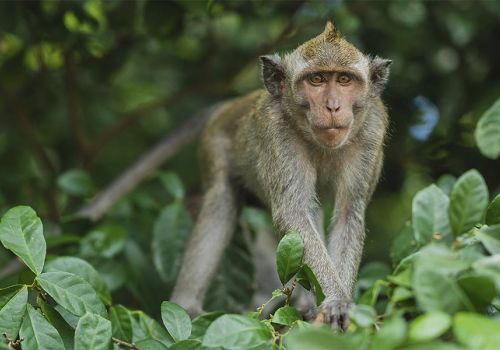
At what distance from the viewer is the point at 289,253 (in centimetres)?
406

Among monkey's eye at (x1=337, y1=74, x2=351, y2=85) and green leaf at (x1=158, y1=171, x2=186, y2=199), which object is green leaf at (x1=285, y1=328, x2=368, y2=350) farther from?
green leaf at (x1=158, y1=171, x2=186, y2=199)

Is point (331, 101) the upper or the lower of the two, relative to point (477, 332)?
upper

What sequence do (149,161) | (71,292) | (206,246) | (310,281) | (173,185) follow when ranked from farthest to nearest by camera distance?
(149,161) → (173,185) → (206,246) → (310,281) → (71,292)

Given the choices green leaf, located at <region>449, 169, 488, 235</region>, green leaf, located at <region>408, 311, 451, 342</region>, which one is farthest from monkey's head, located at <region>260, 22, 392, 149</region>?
green leaf, located at <region>408, 311, 451, 342</region>

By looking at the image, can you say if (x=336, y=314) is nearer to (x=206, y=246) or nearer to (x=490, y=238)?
(x=490, y=238)

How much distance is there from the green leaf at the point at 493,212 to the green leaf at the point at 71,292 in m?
2.08

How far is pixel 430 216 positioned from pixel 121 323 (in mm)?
2147

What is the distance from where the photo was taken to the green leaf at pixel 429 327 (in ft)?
8.79

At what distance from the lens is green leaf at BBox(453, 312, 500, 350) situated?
2623 millimetres

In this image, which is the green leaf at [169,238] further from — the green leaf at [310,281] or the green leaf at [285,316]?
the green leaf at [285,316]

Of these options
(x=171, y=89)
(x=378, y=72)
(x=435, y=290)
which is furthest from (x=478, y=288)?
(x=171, y=89)

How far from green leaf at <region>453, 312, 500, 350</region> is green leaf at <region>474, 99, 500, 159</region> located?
1.26 metres

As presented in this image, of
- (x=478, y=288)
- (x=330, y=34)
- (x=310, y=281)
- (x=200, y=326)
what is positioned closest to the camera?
(x=478, y=288)

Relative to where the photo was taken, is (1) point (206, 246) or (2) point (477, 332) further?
(1) point (206, 246)
